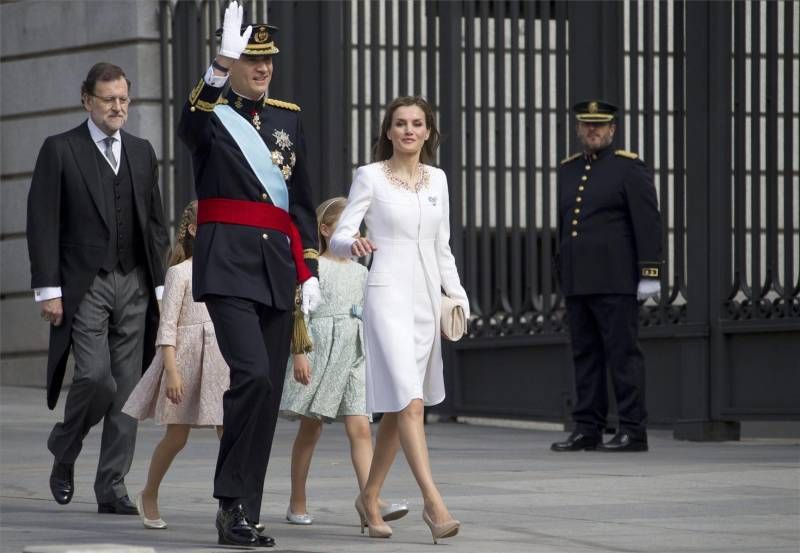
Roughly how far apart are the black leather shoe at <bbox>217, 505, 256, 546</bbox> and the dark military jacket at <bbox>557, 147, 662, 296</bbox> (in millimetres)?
4884

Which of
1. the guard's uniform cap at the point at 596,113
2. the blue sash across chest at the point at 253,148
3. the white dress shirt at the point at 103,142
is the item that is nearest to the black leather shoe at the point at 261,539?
the blue sash across chest at the point at 253,148

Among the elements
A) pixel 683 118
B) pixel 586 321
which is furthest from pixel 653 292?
pixel 683 118

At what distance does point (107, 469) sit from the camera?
789 centimetres

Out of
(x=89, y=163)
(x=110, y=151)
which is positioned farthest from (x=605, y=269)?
(x=89, y=163)

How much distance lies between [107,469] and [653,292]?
4.15m

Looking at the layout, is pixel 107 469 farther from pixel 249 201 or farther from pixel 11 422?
pixel 11 422

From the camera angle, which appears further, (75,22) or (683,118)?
(75,22)

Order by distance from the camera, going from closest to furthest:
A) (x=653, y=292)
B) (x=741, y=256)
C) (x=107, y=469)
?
(x=107, y=469)
(x=653, y=292)
(x=741, y=256)

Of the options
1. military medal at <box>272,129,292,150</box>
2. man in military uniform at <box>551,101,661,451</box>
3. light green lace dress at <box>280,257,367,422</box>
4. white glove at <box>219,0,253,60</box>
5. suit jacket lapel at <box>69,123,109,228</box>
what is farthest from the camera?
man in military uniform at <box>551,101,661,451</box>

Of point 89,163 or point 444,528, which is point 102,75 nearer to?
point 89,163

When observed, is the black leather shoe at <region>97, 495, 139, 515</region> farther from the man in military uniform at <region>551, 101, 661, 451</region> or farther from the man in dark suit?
the man in military uniform at <region>551, 101, 661, 451</region>

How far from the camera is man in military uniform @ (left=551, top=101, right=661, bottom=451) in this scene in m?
11.1

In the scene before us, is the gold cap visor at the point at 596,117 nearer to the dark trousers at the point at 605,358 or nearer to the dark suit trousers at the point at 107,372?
the dark trousers at the point at 605,358

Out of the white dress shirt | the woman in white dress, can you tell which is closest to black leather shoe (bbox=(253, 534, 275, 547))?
the woman in white dress
